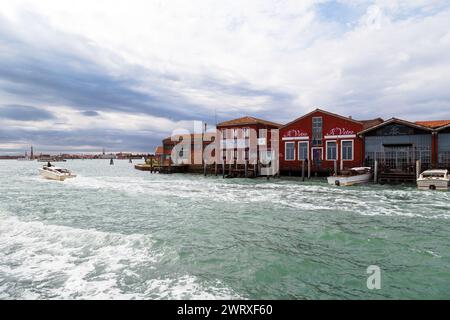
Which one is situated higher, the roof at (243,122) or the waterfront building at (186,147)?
the roof at (243,122)

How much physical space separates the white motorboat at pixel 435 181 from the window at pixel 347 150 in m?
9.38

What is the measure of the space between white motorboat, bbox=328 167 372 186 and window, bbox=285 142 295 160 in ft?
32.1

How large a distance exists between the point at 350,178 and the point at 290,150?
11597 millimetres

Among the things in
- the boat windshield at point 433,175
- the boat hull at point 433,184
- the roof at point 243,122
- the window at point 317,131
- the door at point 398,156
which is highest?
the roof at point 243,122

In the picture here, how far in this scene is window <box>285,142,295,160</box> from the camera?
37.5m

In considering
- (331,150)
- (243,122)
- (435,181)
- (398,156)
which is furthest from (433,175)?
(243,122)

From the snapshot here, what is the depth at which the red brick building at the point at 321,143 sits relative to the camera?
109 feet

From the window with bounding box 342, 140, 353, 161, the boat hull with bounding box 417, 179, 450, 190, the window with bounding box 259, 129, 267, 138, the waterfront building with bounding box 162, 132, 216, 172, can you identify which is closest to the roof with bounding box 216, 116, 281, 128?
the window with bounding box 259, 129, 267, 138

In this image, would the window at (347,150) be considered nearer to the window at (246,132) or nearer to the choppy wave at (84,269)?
the window at (246,132)

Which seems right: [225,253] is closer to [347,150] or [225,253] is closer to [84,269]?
[84,269]

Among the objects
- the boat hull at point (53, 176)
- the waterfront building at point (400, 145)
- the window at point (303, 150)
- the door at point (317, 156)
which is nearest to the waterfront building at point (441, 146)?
the waterfront building at point (400, 145)

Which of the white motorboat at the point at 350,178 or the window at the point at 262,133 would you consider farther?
the window at the point at 262,133

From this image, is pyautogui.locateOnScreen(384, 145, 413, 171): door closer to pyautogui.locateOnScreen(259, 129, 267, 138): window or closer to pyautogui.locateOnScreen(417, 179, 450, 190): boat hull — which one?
pyautogui.locateOnScreen(417, 179, 450, 190): boat hull
